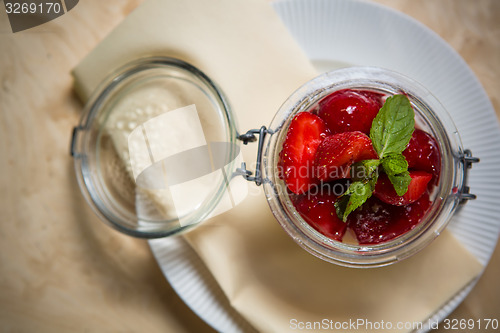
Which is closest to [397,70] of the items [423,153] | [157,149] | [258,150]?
[423,153]

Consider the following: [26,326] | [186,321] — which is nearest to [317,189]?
[186,321]

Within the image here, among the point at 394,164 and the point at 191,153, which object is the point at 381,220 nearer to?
the point at 394,164

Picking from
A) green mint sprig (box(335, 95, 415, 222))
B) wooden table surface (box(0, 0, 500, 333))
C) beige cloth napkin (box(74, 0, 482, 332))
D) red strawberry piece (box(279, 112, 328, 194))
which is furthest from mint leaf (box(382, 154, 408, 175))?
wooden table surface (box(0, 0, 500, 333))

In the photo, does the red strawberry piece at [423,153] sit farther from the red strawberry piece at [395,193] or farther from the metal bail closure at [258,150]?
the metal bail closure at [258,150]

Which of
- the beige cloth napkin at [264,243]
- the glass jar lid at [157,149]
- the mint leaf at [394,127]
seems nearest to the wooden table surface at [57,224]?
the glass jar lid at [157,149]

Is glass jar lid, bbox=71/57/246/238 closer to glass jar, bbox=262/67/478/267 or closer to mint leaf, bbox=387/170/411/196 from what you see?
→ glass jar, bbox=262/67/478/267

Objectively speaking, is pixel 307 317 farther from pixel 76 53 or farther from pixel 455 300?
pixel 76 53
